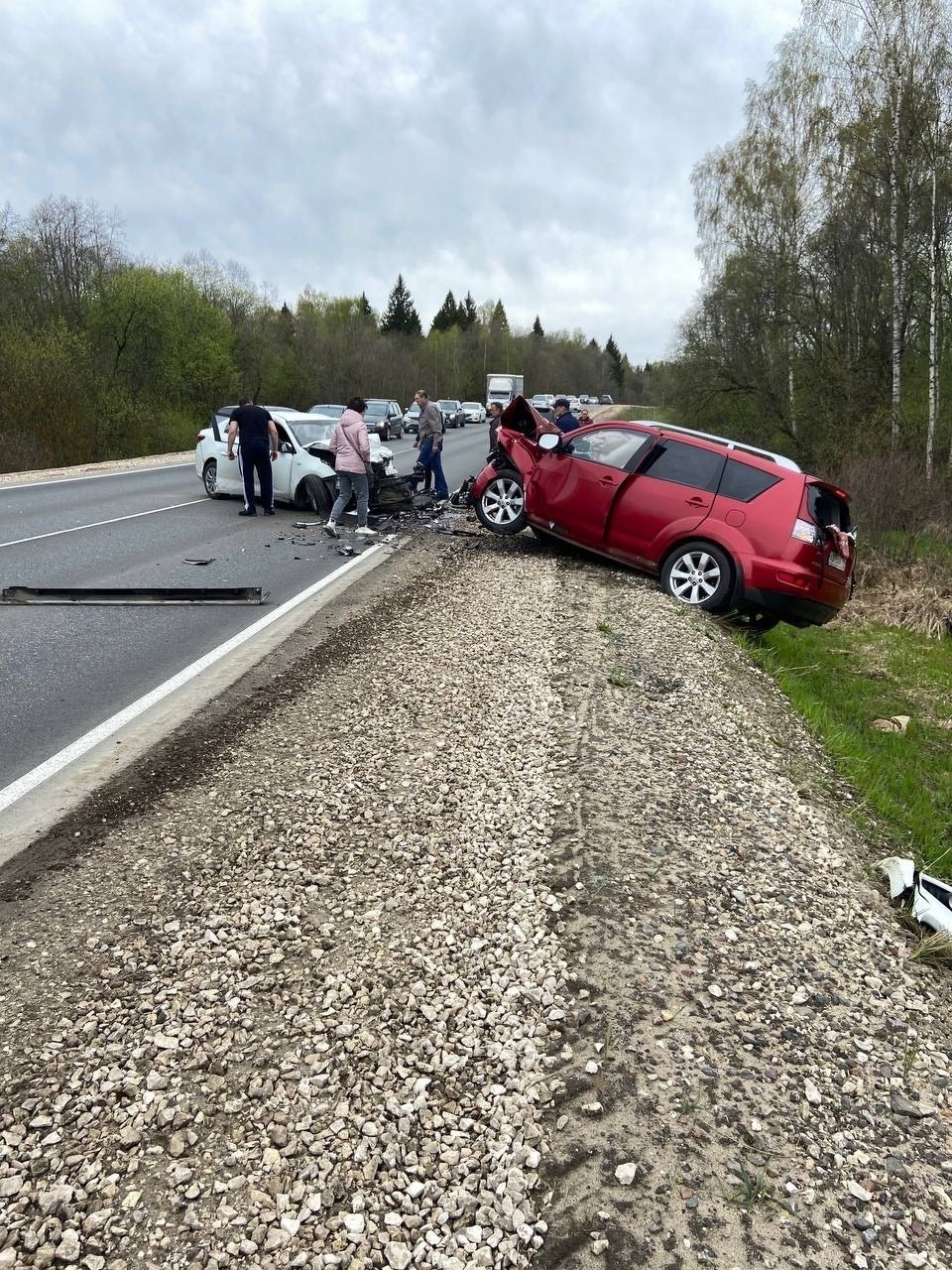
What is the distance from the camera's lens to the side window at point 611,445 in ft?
31.2

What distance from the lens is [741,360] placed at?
2772 cm

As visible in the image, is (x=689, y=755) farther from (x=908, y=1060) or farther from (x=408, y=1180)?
(x=408, y=1180)

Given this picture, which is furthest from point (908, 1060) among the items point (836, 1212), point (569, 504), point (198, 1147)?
point (569, 504)

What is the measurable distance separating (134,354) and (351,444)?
97.4ft

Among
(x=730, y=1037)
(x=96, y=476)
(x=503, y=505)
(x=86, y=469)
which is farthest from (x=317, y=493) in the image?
(x=86, y=469)

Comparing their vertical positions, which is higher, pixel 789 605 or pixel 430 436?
pixel 430 436

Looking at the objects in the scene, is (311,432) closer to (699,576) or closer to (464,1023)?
(699,576)

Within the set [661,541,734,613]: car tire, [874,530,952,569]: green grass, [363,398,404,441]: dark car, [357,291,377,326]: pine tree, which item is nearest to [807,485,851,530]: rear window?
[661,541,734,613]: car tire

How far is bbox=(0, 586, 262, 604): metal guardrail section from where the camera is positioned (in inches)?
314

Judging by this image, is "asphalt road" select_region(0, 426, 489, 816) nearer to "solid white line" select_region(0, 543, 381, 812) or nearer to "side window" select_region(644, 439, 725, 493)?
"solid white line" select_region(0, 543, 381, 812)

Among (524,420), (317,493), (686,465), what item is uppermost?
(524,420)

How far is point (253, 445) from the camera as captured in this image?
1336cm

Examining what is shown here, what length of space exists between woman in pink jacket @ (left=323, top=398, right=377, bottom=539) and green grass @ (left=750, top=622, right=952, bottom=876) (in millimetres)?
6013

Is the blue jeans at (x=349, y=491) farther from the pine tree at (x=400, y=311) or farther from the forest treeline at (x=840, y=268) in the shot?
the pine tree at (x=400, y=311)
